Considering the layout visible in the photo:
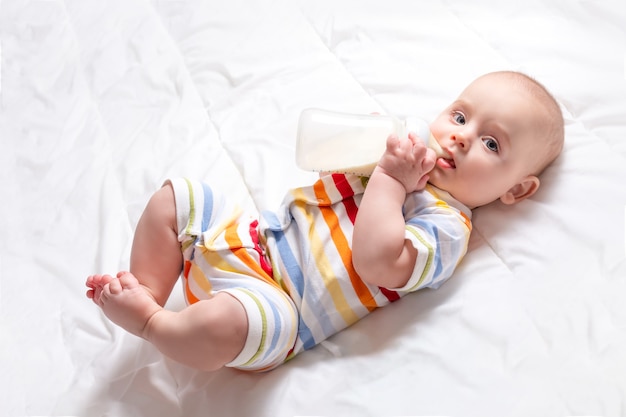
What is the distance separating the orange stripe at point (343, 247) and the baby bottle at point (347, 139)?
0.06 m

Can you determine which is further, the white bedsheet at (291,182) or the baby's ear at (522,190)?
the baby's ear at (522,190)

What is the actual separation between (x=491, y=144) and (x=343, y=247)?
303 mm

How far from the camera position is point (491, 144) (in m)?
1.09

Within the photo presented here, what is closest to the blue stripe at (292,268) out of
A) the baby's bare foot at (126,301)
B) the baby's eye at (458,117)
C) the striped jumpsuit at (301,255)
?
the striped jumpsuit at (301,255)

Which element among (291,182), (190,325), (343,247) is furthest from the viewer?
(291,182)

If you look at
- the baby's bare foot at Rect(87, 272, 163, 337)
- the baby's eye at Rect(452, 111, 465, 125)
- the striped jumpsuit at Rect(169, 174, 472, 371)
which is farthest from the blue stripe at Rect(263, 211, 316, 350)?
the baby's eye at Rect(452, 111, 465, 125)

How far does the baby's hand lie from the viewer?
104 centimetres

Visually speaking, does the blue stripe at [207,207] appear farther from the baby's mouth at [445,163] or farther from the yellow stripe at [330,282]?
the baby's mouth at [445,163]

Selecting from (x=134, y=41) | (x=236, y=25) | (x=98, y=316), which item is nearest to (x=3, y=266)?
(x=98, y=316)

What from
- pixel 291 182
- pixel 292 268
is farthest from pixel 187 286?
pixel 291 182

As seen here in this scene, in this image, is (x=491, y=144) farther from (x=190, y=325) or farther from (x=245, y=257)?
(x=190, y=325)

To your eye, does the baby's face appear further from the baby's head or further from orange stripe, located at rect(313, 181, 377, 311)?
orange stripe, located at rect(313, 181, 377, 311)

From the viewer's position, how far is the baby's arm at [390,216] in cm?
99

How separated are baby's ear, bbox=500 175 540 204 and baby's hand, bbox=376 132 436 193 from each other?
167 millimetres
